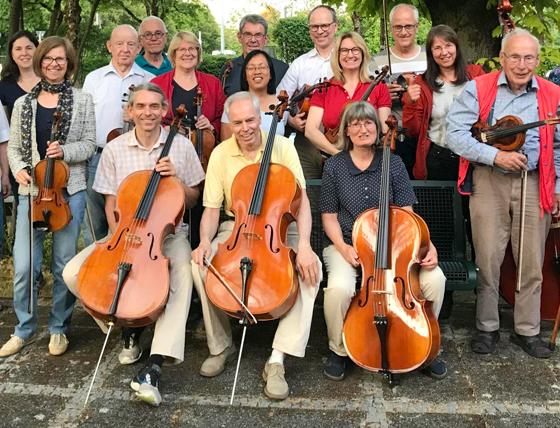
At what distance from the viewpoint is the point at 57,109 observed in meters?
3.46

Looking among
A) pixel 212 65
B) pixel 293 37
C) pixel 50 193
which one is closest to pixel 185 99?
pixel 50 193

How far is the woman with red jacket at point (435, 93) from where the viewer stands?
147 inches

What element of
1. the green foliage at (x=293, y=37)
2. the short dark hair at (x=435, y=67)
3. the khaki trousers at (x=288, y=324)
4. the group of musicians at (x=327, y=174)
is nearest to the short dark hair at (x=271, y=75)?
the group of musicians at (x=327, y=174)

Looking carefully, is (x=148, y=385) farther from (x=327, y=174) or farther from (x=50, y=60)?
(x=50, y=60)

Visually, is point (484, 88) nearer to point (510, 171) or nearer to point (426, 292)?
point (510, 171)

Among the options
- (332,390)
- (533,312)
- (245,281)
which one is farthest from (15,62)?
(533,312)

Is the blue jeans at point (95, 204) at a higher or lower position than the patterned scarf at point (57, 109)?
lower

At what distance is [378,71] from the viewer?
12.8 ft

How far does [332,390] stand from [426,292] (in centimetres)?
69

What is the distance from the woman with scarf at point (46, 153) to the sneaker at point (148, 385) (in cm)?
76

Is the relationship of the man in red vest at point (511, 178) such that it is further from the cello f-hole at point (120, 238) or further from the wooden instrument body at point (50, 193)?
the wooden instrument body at point (50, 193)

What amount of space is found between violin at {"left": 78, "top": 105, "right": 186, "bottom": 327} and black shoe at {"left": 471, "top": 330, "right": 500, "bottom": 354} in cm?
176

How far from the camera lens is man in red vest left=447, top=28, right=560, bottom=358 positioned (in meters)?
3.33

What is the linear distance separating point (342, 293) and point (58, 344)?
5.38 feet
